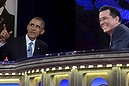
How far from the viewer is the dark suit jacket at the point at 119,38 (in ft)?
14.5

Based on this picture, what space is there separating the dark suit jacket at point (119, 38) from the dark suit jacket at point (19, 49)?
1402 mm

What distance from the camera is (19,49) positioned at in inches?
226

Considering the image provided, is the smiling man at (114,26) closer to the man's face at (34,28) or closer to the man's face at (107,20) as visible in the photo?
the man's face at (107,20)

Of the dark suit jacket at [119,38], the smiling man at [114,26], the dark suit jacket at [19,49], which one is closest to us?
the dark suit jacket at [119,38]

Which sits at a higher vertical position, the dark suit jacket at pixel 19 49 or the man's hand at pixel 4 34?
the man's hand at pixel 4 34

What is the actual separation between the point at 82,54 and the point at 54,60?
349mm

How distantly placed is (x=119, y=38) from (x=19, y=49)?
5.70 feet

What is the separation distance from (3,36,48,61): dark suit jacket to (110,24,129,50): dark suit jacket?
140cm

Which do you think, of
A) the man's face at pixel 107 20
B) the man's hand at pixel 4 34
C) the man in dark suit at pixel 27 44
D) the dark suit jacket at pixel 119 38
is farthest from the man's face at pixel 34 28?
the man's hand at pixel 4 34

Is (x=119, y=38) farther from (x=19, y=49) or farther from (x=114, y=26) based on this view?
(x=19, y=49)

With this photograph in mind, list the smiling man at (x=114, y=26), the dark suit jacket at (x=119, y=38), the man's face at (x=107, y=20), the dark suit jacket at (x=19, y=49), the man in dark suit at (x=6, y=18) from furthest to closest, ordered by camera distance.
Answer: the man in dark suit at (x=6, y=18)
the dark suit jacket at (x=19, y=49)
the man's face at (x=107, y=20)
the smiling man at (x=114, y=26)
the dark suit jacket at (x=119, y=38)

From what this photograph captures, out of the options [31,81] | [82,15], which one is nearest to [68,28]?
[82,15]

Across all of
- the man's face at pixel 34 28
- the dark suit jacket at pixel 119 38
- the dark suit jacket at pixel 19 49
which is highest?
the man's face at pixel 34 28

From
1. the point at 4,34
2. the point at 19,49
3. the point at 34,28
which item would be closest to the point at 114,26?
the point at 34,28
